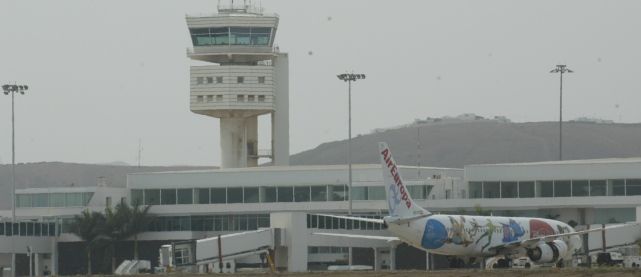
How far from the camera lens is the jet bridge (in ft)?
401

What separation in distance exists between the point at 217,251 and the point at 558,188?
145ft

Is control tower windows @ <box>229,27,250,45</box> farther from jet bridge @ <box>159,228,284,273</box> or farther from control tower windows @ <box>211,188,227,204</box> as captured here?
jet bridge @ <box>159,228,284,273</box>

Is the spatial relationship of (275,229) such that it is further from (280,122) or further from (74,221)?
(280,122)

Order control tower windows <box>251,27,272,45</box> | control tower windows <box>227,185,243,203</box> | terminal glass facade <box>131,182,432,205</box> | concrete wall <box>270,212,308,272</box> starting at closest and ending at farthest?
1. concrete wall <box>270,212,308,272</box>
2. terminal glass facade <box>131,182,432,205</box>
3. control tower windows <box>227,185,243,203</box>
4. control tower windows <box>251,27,272,45</box>

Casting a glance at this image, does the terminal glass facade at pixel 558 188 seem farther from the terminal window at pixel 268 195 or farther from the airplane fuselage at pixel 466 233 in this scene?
the airplane fuselage at pixel 466 233

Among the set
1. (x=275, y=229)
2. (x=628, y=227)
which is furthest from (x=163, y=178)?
(x=628, y=227)

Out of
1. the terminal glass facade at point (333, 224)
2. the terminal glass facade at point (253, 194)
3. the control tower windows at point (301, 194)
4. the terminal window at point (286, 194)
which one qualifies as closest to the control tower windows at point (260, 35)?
the terminal glass facade at point (253, 194)

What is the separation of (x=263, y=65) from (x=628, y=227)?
67.2 meters

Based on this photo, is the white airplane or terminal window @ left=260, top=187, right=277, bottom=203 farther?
terminal window @ left=260, top=187, right=277, bottom=203

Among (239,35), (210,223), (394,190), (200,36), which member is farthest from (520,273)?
(200,36)

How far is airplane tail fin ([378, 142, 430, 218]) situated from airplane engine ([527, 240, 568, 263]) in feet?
28.0

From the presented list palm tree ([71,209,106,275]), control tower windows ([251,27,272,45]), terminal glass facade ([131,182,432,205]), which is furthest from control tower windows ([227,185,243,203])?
control tower windows ([251,27,272,45])

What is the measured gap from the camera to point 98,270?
547ft

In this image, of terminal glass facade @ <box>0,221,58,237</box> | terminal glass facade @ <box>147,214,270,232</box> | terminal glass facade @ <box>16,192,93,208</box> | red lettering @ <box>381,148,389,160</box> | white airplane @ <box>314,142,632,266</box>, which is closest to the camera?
red lettering @ <box>381,148,389,160</box>
